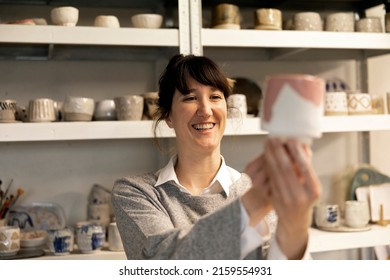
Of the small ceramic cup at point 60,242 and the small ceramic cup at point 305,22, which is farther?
the small ceramic cup at point 305,22

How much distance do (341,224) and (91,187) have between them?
2.81 ft

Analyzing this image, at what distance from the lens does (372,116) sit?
1.72 meters

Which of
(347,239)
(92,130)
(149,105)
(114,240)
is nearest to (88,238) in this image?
(114,240)

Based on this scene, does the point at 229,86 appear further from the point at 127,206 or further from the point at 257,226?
the point at 257,226

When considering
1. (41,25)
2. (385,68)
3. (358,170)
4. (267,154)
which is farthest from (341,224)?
(267,154)

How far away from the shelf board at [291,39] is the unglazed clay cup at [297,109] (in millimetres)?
1019

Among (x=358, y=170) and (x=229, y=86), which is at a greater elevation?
(x=229, y=86)

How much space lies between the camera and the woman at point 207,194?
0.56 meters

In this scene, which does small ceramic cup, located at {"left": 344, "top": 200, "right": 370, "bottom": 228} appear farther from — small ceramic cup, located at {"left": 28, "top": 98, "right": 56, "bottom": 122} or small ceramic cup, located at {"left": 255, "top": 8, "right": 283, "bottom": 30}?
small ceramic cup, located at {"left": 28, "top": 98, "right": 56, "bottom": 122}

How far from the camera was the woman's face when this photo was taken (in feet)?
3.29

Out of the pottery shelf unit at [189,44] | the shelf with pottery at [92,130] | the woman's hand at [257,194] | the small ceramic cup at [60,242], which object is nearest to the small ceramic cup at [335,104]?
the pottery shelf unit at [189,44]

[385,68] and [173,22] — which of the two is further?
[385,68]

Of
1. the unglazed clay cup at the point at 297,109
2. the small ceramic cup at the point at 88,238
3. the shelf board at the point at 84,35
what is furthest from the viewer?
→ the small ceramic cup at the point at 88,238

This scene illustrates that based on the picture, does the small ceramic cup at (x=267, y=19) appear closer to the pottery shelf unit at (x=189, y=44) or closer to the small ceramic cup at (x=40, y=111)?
the pottery shelf unit at (x=189, y=44)
